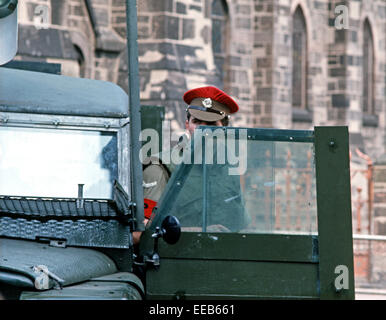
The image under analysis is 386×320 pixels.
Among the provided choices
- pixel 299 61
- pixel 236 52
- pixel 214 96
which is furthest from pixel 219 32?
pixel 214 96

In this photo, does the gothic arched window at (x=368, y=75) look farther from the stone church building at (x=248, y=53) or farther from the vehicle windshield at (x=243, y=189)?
the vehicle windshield at (x=243, y=189)

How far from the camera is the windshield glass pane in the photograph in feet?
16.9

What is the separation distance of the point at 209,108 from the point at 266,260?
1.43 metres

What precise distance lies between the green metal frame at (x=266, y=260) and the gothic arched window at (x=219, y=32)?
61.4ft

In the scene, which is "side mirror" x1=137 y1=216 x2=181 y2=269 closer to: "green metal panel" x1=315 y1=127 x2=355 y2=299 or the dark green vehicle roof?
"green metal panel" x1=315 y1=127 x2=355 y2=299

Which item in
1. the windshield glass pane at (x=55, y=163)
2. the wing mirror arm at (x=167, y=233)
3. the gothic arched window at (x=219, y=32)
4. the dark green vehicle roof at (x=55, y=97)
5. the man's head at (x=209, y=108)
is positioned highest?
the dark green vehicle roof at (x=55, y=97)

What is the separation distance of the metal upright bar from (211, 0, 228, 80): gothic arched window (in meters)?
18.1

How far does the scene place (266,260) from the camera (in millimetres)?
4801

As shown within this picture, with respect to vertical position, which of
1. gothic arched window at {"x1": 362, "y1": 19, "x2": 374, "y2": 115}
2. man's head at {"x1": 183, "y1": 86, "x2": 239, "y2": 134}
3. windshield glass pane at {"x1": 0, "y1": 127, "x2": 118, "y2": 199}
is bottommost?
gothic arched window at {"x1": 362, "y1": 19, "x2": 374, "y2": 115}

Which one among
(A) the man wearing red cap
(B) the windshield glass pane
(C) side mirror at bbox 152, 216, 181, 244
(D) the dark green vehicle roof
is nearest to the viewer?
(C) side mirror at bbox 152, 216, 181, 244

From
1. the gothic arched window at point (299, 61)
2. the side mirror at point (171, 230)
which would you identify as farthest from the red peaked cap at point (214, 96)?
the gothic arched window at point (299, 61)

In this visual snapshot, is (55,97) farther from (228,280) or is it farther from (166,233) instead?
(228,280)

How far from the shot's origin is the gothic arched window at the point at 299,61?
1043 inches

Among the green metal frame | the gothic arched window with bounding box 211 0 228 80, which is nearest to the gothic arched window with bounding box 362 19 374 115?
the gothic arched window with bounding box 211 0 228 80
